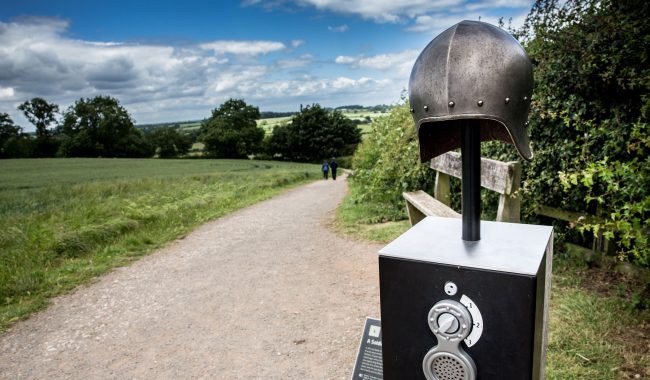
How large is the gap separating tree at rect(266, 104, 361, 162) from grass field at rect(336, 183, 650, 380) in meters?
50.2

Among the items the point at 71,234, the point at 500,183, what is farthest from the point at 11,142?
the point at 500,183

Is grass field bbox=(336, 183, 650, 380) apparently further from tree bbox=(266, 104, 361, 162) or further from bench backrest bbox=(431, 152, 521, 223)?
tree bbox=(266, 104, 361, 162)

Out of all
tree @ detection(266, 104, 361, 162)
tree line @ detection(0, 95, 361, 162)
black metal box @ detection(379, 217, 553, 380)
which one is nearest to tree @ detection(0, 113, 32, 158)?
tree line @ detection(0, 95, 361, 162)

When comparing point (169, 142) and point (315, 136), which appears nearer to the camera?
point (315, 136)

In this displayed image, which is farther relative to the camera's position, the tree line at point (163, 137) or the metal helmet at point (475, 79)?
the tree line at point (163, 137)

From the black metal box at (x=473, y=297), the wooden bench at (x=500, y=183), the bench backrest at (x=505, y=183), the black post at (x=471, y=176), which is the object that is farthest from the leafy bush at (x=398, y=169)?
the black metal box at (x=473, y=297)

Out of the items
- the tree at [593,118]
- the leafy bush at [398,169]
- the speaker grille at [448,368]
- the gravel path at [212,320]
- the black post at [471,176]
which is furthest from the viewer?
the leafy bush at [398,169]

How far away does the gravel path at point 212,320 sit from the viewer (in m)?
3.52

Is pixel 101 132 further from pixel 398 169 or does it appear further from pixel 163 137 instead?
pixel 398 169

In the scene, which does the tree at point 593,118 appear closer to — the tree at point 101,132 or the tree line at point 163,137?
the tree line at point 163,137

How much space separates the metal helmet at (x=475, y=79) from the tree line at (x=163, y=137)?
52645 millimetres

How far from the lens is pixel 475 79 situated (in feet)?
5.08

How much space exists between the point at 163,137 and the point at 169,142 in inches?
48.3

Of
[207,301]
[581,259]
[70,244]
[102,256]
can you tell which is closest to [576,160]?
[581,259]
